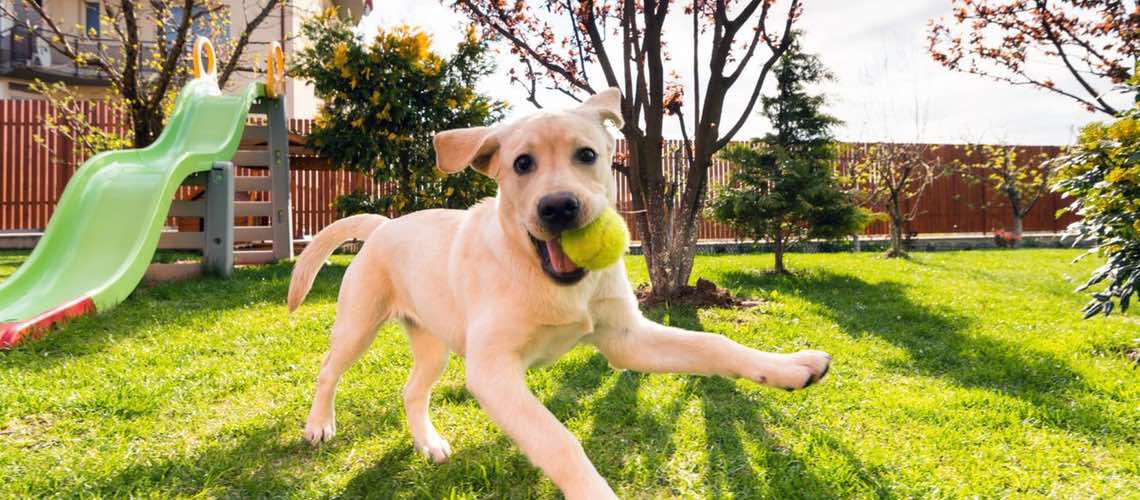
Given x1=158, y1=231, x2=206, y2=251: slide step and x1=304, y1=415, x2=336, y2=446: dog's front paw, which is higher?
x1=158, y1=231, x2=206, y2=251: slide step

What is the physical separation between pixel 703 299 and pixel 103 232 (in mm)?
6251

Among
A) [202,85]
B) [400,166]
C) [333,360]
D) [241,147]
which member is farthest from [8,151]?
[333,360]

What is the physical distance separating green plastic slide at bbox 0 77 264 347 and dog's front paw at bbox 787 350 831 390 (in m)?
5.26

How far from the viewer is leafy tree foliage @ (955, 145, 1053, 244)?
59.2 feet

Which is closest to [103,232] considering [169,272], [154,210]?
[154,210]

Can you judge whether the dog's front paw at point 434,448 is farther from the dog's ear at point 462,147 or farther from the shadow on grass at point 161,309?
the shadow on grass at point 161,309

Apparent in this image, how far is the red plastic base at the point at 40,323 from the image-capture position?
461 centimetres

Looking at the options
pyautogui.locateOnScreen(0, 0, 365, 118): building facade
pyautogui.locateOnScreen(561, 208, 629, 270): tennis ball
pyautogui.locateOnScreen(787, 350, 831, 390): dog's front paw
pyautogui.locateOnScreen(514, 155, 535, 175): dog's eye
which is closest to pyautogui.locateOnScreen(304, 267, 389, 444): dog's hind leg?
pyautogui.locateOnScreen(514, 155, 535, 175): dog's eye

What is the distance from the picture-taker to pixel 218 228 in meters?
7.95

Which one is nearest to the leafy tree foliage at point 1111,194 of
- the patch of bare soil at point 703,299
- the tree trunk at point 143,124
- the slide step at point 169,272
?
the patch of bare soil at point 703,299

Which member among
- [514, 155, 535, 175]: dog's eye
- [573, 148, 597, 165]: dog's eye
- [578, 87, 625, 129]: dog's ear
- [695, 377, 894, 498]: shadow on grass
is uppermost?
[578, 87, 625, 129]: dog's ear

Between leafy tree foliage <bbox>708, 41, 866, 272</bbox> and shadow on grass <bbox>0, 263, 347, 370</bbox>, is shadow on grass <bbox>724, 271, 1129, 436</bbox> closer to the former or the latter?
leafy tree foliage <bbox>708, 41, 866, 272</bbox>

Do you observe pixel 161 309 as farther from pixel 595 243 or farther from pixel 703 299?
pixel 595 243

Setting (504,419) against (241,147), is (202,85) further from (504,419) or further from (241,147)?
(504,419)
